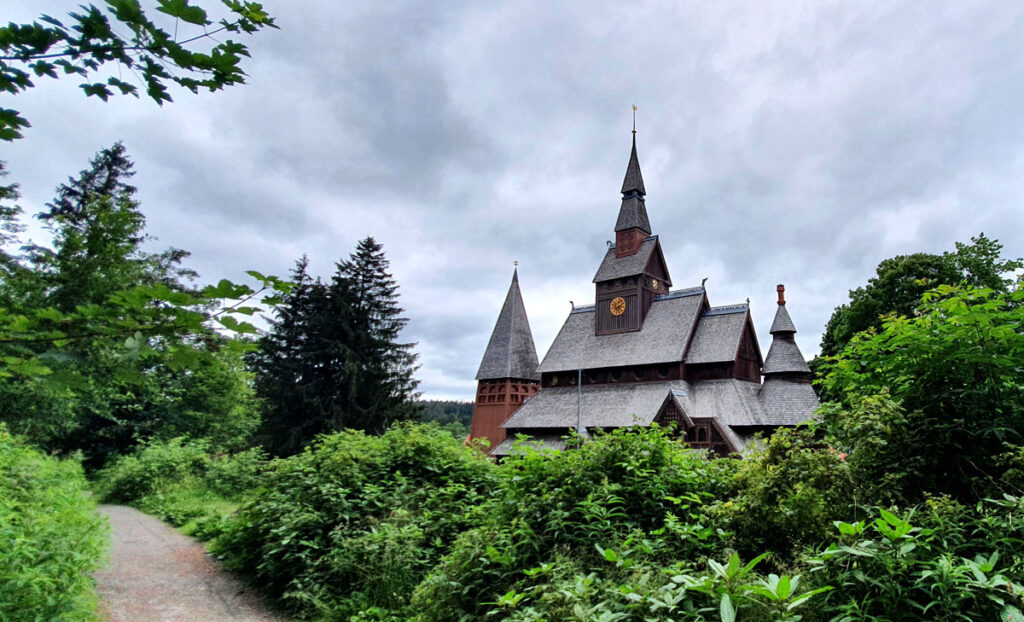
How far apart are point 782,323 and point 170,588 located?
23213mm

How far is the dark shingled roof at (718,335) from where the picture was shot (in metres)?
23.2

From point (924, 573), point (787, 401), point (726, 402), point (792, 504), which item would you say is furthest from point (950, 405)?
point (787, 401)

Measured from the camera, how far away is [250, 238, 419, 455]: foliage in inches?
1001

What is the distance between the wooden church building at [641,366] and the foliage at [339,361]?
203 inches

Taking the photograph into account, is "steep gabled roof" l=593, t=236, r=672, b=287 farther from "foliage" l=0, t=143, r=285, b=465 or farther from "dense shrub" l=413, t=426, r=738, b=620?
"dense shrub" l=413, t=426, r=738, b=620

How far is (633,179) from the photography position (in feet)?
99.0

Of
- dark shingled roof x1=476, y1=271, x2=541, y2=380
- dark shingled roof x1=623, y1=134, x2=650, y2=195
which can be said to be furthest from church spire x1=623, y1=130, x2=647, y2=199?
dark shingled roof x1=476, y1=271, x2=541, y2=380

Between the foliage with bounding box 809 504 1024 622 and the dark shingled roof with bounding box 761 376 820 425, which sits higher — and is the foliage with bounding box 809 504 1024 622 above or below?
below

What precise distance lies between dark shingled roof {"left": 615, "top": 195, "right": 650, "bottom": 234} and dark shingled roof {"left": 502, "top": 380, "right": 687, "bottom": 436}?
9003 mm

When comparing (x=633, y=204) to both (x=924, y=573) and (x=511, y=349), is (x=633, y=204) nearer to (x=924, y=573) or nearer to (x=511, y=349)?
(x=511, y=349)

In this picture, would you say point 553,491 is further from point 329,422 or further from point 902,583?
point 329,422

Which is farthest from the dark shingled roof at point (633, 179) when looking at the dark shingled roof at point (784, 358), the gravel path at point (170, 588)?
the gravel path at point (170, 588)

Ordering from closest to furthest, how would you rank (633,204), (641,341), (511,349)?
(641,341) → (633,204) → (511,349)

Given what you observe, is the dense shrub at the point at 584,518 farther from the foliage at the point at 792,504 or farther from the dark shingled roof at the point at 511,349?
the dark shingled roof at the point at 511,349
